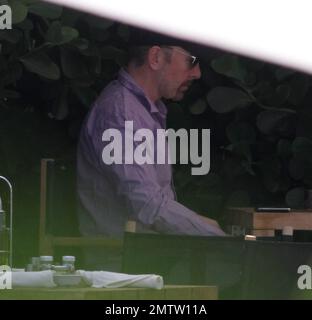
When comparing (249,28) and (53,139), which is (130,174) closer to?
(53,139)

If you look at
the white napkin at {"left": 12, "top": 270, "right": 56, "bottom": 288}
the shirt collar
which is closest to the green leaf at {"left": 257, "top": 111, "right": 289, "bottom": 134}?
the shirt collar

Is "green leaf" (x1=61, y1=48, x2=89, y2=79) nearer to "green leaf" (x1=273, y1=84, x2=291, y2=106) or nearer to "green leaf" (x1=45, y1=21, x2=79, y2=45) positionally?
"green leaf" (x1=45, y1=21, x2=79, y2=45)

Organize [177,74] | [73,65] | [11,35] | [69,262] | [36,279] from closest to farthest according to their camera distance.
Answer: [36,279] → [69,262] → [11,35] → [73,65] → [177,74]

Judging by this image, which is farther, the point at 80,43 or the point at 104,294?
the point at 80,43

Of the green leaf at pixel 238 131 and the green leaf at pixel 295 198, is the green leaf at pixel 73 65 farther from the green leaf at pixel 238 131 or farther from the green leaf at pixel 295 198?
the green leaf at pixel 295 198

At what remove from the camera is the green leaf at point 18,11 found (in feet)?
14.0

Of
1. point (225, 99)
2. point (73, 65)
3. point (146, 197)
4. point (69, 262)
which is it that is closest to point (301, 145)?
point (225, 99)

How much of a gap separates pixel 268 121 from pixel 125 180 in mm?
515

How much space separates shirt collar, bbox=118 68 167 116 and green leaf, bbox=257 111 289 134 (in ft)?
1.06

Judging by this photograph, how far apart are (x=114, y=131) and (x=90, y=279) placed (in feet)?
2.22

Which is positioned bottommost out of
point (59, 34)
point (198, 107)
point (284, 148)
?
point (284, 148)

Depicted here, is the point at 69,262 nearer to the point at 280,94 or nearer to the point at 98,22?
the point at 98,22

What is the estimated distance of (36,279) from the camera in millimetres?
3949

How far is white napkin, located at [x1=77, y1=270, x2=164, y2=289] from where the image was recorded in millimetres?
3998
